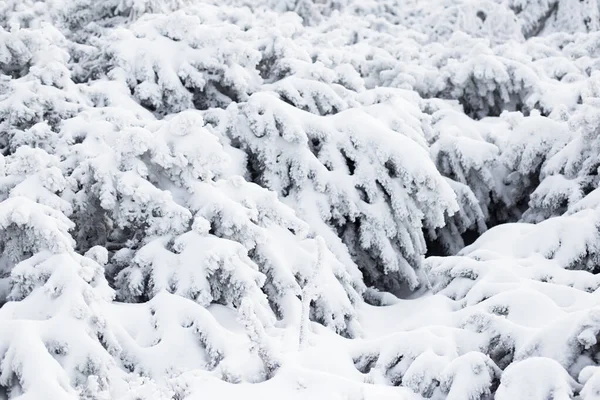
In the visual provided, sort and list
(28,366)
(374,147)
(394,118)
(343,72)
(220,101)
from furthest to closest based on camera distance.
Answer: (343,72) < (220,101) < (394,118) < (374,147) < (28,366)

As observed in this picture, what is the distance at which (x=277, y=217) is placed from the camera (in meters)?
4.75

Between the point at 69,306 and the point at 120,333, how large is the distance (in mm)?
397

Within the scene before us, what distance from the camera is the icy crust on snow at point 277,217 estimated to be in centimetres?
352

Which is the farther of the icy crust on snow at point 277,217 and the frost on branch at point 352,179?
the frost on branch at point 352,179

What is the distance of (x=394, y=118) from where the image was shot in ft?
19.6

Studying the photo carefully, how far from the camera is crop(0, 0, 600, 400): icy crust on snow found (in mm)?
3520

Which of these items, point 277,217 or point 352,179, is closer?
point 277,217

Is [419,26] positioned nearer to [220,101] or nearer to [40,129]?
[220,101]

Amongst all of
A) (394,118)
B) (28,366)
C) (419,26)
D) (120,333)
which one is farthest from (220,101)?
(419,26)

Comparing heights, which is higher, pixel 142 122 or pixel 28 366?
pixel 142 122

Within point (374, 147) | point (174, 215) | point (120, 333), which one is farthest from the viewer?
point (374, 147)

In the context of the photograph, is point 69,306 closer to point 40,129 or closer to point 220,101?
point 40,129

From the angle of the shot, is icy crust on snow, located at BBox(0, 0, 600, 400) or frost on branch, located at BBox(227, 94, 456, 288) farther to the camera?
frost on branch, located at BBox(227, 94, 456, 288)

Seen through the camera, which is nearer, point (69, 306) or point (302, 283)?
point (69, 306)
